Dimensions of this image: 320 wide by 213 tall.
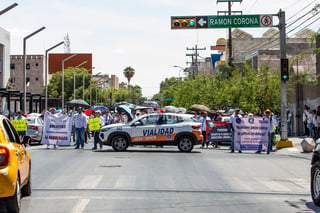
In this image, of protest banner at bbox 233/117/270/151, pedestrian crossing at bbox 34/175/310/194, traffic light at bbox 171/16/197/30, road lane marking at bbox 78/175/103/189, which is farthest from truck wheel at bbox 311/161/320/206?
traffic light at bbox 171/16/197/30

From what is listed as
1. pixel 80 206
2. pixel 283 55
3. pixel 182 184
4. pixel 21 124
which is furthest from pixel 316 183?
pixel 21 124

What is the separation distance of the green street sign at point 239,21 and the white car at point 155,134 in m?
6.09

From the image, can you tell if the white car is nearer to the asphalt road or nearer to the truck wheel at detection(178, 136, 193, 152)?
the truck wheel at detection(178, 136, 193, 152)

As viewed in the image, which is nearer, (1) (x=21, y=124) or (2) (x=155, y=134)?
(2) (x=155, y=134)

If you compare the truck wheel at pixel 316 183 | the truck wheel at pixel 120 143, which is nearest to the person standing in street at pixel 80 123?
the truck wheel at pixel 120 143

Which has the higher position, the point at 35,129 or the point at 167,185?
the point at 35,129

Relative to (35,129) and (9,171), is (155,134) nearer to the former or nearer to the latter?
(35,129)

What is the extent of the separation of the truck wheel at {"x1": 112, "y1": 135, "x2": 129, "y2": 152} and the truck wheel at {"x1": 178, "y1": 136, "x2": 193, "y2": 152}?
7.16 feet

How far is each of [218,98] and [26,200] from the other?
34.1 m

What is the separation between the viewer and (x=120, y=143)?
867 inches

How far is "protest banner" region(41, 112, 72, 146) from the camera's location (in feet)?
79.5

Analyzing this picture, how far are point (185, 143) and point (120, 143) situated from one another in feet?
8.77

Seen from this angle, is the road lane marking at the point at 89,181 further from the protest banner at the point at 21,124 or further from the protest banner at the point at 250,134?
the protest banner at the point at 21,124

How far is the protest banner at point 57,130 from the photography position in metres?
24.2
